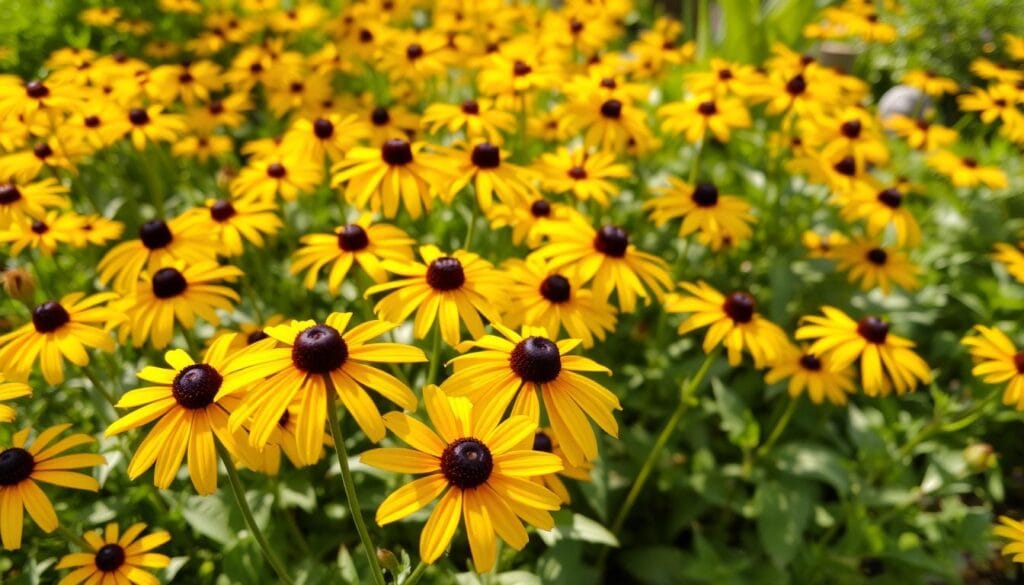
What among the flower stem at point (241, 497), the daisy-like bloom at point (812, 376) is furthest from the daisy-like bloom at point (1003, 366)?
the flower stem at point (241, 497)

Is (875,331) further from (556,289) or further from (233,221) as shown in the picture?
(233,221)

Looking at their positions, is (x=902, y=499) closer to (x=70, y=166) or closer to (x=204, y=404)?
(x=204, y=404)

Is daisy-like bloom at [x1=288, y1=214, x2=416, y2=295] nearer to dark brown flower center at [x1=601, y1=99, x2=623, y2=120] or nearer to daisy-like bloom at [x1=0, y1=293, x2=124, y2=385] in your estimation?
daisy-like bloom at [x1=0, y1=293, x2=124, y2=385]

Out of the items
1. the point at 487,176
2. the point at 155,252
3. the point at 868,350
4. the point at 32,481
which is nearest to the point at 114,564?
the point at 32,481

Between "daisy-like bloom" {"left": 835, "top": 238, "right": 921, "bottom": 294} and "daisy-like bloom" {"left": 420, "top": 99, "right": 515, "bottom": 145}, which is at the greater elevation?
"daisy-like bloom" {"left": 420, "top": 99, "right": 515, "bottom": 145}

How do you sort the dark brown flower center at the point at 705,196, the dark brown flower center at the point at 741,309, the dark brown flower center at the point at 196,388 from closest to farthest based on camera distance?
the dark brown flower center at the point at 196,388, the dark brown flower center at the point at 741,309, the dark brown flower center at the point at 705,196

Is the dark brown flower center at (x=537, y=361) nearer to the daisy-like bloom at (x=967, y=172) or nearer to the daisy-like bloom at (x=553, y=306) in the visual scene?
the daisy-like bloom at (x=553, y=306)

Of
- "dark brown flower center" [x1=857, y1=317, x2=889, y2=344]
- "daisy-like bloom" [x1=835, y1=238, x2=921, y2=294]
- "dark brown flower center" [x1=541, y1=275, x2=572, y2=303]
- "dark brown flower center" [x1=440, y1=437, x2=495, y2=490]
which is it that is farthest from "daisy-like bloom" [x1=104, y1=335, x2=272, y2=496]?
"daisy-like bloom" [x1=835, y1=238, x2=921, y2=294]

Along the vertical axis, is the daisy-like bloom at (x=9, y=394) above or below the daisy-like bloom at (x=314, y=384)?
below
